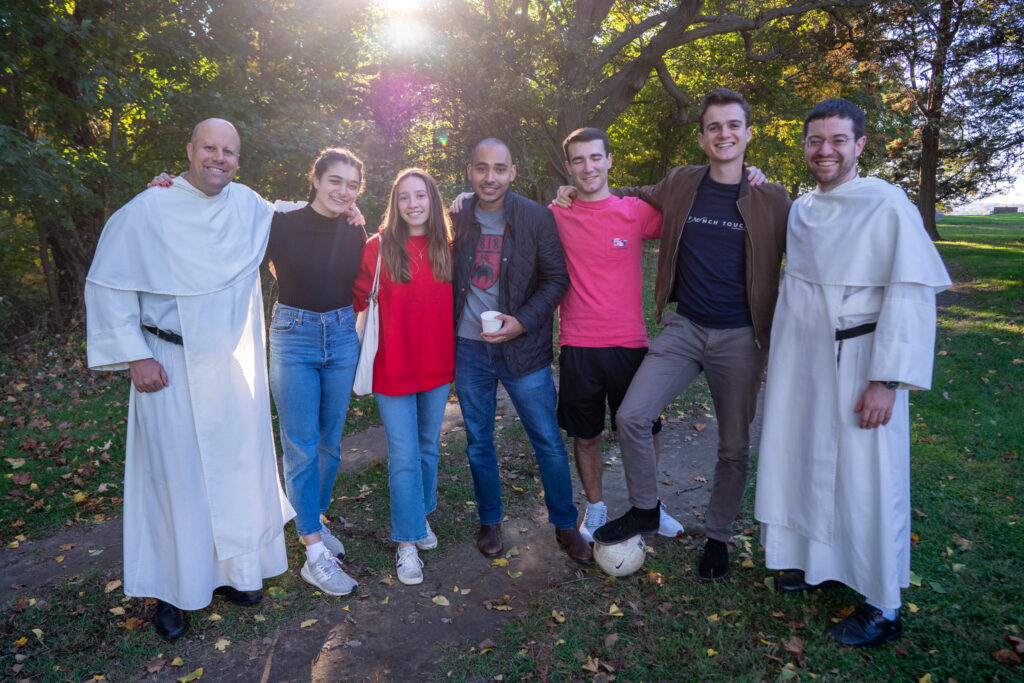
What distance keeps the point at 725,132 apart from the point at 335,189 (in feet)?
7.34

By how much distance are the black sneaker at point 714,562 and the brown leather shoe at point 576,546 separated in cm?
68

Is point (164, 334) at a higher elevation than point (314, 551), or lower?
higher

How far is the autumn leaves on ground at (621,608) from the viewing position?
10.7 ft

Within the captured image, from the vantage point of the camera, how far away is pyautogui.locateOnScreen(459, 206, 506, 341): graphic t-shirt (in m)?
3.98

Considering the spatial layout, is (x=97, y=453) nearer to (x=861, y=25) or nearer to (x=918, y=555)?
(x=918, y=555)

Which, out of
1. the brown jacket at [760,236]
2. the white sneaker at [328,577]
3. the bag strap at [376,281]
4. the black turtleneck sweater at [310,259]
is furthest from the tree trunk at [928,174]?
the white sneaker at [328,577]

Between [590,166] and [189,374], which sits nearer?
[189,374]

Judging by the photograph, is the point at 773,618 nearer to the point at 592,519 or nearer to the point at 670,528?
the point at 670,528

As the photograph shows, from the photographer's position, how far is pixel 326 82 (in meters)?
12.1

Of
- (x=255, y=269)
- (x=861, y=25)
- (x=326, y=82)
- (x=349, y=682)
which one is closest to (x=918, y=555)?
Result: (x=349, y=682)

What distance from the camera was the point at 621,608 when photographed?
147 inches

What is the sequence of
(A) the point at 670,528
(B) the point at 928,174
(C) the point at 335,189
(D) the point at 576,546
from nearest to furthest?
1. (C) the point at 335,189
2. (D) the point at 576,546
3. (A) the point at 670,528
4. (B) the point at 928,174

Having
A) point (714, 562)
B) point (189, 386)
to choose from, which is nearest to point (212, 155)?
point (189, 386)

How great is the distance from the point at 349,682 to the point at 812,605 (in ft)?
8.23
